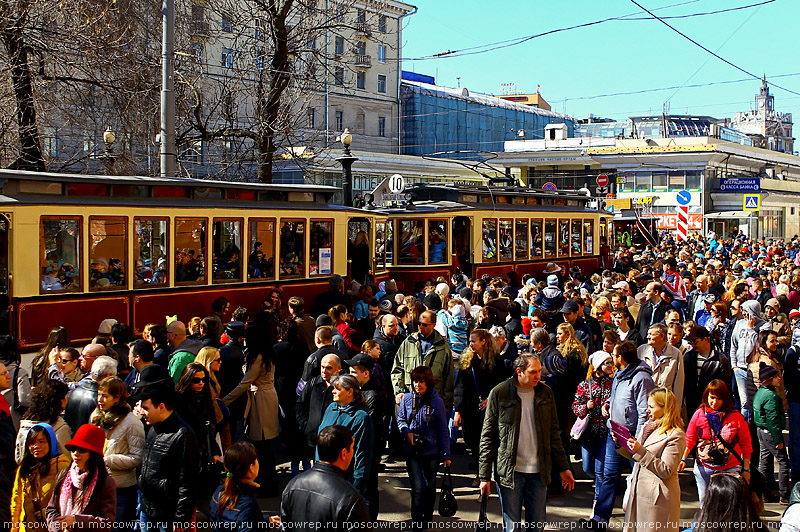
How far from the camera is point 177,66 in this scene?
73.3ft

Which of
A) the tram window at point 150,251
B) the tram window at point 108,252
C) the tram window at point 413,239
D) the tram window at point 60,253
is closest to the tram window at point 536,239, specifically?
the tram window at point 413,239

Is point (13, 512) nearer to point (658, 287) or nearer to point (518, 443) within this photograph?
point (518, 443)

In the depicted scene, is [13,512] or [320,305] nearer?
[13,512]

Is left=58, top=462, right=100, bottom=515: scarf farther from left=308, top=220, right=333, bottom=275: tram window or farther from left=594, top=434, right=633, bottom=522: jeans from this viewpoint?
left=308, top=220, right=333, bottom=275: tram window

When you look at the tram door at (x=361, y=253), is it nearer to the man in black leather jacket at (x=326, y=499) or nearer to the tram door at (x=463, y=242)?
the tram door at (x=463, y=242)

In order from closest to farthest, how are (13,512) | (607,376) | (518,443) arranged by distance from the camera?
1. (13,512)
2. (518,443)
3. (607,376)

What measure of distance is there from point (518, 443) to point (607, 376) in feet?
5.24

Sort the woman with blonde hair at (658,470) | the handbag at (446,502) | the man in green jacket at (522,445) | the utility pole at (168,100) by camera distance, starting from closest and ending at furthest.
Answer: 1. the woman with blonde hair at (658,470)
2. the man in green jacket at (522,445)
3. the handbag at (446,502)
4. the utility pole at (168,100)

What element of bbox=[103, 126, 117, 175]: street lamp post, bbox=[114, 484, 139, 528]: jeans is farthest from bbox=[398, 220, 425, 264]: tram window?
bbox=[114, 484, 139, 528]: jeans

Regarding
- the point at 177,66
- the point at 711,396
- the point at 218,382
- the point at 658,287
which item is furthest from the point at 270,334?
the point at 177,66

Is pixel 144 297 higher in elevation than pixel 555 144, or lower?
lower

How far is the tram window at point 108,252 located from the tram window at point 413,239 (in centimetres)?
783

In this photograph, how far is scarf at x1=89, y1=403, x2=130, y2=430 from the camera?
595cm

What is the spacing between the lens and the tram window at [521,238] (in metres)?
21.0
